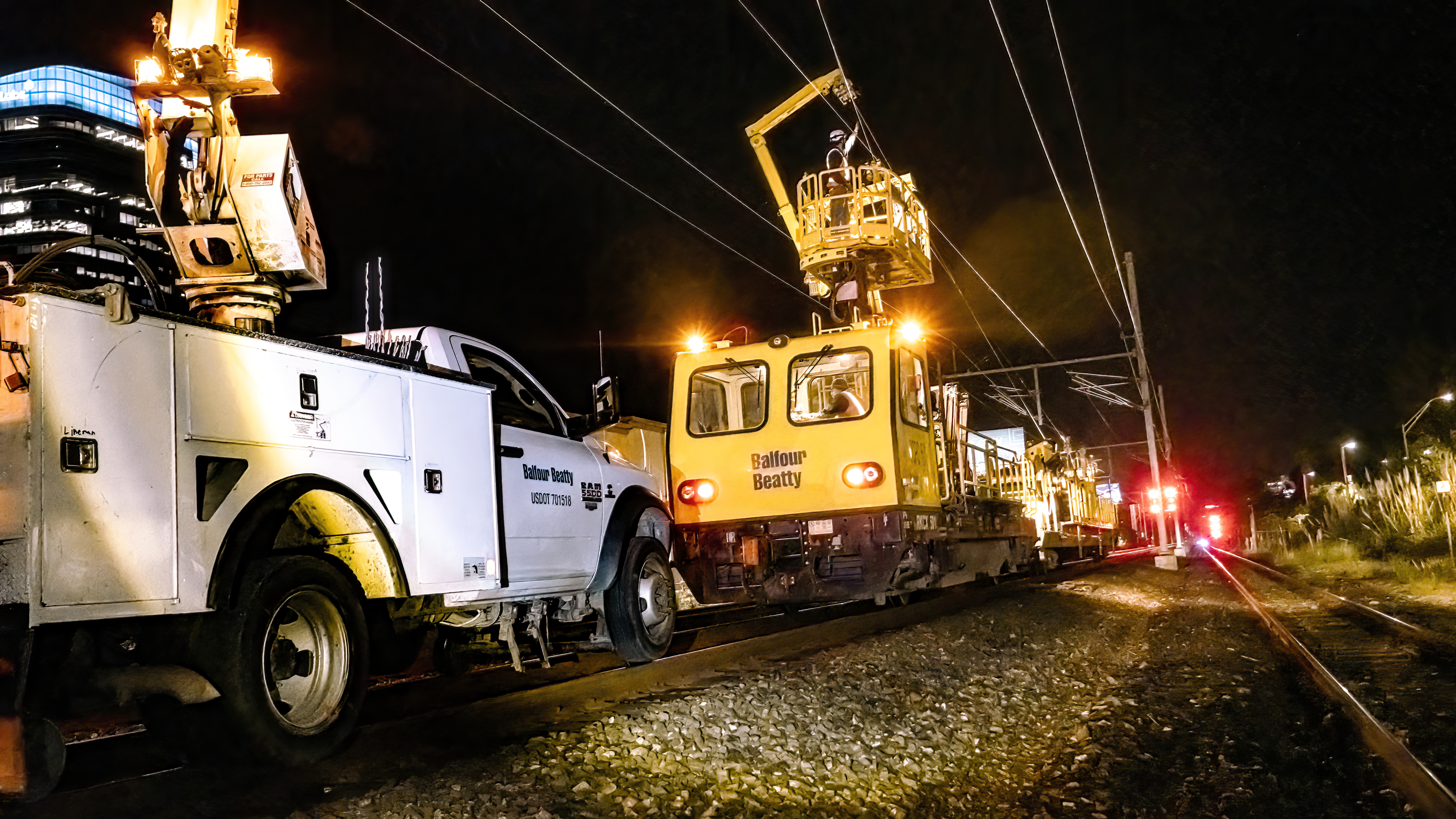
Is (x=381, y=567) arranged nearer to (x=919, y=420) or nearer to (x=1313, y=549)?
(x=919, y=420)

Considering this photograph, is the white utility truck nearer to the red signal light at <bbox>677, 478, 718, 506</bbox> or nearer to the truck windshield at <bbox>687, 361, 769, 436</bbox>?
the red signal light at <bbox>677, 478, 718, 506</bbox>

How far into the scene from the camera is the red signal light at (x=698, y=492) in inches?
442

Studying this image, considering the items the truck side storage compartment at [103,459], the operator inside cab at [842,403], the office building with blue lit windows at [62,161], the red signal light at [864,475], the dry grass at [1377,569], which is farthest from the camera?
the office building with blue lit windows at [62,161]

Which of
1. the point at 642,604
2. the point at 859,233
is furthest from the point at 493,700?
the point at 859,233

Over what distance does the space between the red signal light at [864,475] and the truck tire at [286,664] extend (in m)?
6.16

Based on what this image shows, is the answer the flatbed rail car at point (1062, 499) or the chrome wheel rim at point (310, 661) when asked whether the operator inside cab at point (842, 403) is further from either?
the chrome wheel rim at point (310, 661)

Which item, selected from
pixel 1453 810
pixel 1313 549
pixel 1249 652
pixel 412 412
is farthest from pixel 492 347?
pixel 1313 549

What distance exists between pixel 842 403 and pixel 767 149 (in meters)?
8.02

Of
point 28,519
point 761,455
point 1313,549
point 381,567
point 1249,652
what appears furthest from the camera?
point 1313,549

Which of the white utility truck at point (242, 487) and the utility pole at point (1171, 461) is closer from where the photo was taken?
the white utility truck at point (242, 487)

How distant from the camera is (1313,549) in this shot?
35.5 metres

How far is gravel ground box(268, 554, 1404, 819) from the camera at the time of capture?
4.66 meters

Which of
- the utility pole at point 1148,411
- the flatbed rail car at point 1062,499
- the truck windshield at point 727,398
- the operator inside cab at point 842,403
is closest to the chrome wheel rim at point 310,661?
the operator inside cab at point 842,403

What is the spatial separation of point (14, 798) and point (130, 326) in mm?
1845
